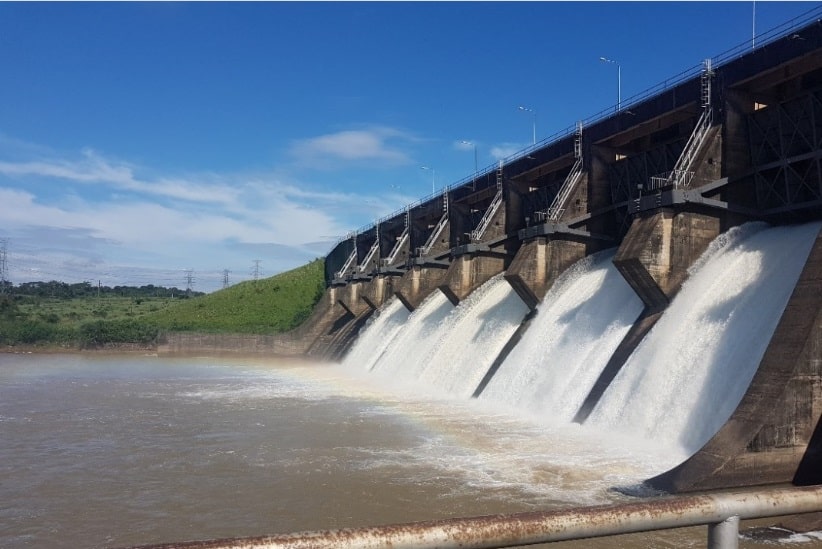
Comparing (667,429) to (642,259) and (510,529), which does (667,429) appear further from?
(510,529)

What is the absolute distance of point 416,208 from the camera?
41.5 meters

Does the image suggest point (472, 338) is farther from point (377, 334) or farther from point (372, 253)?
point (372, 253)

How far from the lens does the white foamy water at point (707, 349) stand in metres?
12.3

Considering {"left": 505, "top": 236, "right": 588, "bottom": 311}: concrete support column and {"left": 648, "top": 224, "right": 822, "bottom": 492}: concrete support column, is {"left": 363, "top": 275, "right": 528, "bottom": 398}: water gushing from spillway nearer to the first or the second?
{"left": 505, "top": 236, "right": 588, "bottom": 311}: concrete support column

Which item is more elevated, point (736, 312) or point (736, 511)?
point (736, 312)

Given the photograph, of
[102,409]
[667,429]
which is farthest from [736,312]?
[102,409]

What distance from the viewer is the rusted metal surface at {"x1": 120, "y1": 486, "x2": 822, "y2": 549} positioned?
185cm

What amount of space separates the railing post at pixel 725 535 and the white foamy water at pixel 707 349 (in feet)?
34.6

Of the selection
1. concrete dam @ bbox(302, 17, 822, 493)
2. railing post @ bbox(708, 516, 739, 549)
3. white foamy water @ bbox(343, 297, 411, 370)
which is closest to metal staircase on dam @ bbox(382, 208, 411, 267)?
white foamy water @ bbox(343, 297, 411, 370)

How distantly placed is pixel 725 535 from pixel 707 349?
12.1 m

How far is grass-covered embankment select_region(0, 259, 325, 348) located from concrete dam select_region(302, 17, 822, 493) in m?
26.2

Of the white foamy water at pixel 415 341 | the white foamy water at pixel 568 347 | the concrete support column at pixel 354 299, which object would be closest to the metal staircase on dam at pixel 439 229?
the white foamy water at pixel 415 341

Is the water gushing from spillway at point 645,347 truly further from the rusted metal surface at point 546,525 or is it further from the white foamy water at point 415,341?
the rusted metal surface at point 546,525

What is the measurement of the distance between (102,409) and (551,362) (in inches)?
510
